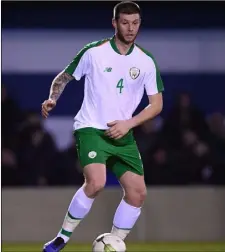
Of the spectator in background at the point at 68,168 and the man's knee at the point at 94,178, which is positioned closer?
the man's knee at the point at 94,178

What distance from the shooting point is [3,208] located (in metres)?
10.9

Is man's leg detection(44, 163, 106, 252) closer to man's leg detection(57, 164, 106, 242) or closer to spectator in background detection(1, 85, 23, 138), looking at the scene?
man's leg detection(57, 164, 106, 242)

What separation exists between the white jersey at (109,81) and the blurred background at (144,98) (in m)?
3.64

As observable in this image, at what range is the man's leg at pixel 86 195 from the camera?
296 inches

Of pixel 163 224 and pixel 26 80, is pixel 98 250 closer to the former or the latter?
pixel 163 224

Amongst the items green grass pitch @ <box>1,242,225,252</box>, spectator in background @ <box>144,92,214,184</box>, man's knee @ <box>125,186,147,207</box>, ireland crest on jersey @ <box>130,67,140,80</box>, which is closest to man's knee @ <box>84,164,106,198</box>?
man's knee @ <box>125,186,147,207</box>

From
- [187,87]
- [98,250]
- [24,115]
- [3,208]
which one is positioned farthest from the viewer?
[187,87]

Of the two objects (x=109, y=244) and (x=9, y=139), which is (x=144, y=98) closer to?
(x=9, y=139)

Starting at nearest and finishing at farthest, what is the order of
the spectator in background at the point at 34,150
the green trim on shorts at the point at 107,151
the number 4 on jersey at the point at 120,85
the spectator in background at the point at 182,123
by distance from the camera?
the green trim on shorts at the point at 107,151 → the number 4 on jersey at the point at 120,85 → the spectator in background at the point at 34,150 → the spectator in background at the point at 182,123

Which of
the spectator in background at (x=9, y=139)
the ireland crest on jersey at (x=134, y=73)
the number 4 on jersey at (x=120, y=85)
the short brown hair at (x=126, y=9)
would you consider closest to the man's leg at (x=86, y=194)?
the number 4 on jersey at (x=120, y=85)

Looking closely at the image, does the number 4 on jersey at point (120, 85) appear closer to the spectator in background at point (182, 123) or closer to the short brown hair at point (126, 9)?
the short brown hair at point (126, 9)

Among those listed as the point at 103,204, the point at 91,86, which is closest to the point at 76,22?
the point at 103,204

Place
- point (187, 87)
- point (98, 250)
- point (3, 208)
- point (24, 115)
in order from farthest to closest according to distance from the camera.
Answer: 1. point (187, 87)
2. point (24, 115)
3. point (3, 208)
4. point (98, 250)

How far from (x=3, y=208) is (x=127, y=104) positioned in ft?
11.8
